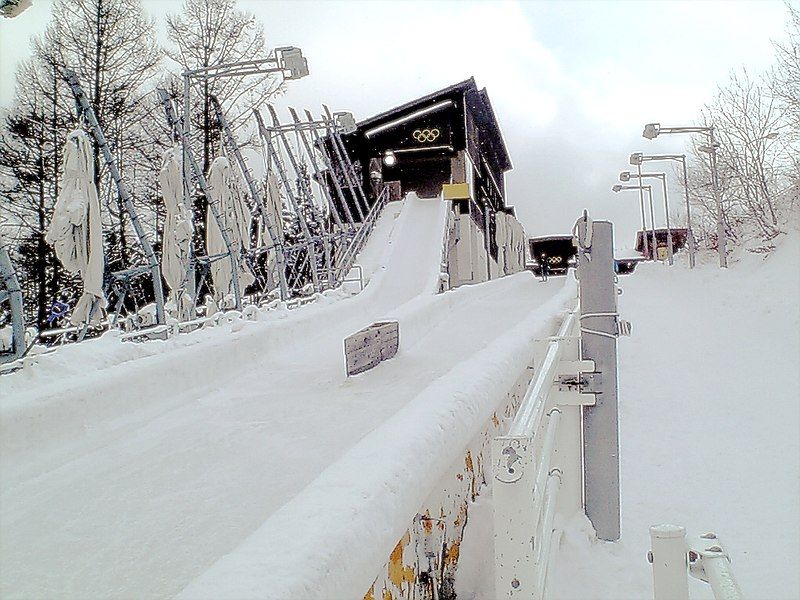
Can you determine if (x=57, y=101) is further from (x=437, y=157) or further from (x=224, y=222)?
(x=437, y=157)

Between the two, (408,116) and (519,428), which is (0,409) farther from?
(408,116)

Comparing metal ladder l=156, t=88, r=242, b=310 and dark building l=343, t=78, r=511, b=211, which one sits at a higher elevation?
dark building l=343, t=78, r=511, b=211

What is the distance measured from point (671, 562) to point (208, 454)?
2600mm

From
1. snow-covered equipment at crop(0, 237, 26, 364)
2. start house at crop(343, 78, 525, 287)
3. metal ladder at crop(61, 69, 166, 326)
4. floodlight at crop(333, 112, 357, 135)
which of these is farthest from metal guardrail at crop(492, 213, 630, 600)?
start house at crop(343, 78, 525, 287)

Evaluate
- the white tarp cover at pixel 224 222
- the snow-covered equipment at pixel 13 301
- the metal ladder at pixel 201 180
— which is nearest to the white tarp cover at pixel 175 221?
the metal ladder at pixel 201 180

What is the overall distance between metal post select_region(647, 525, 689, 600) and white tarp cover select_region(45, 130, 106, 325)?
7.12 metres

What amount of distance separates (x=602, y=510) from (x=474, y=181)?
2622cm

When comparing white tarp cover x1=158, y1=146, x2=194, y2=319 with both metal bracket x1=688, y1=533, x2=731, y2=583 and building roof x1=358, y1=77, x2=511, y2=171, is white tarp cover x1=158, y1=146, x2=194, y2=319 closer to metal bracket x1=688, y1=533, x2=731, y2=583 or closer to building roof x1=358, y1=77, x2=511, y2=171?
metal bracket x1=688, y1=533, x2=731, y2=583

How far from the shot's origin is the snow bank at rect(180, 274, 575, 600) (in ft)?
3.59

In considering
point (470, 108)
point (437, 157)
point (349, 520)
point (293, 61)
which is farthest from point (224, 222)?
point (470, 108)

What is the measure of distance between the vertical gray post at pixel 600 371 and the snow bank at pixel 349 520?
2048 millimetres

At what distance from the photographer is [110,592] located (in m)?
2.39

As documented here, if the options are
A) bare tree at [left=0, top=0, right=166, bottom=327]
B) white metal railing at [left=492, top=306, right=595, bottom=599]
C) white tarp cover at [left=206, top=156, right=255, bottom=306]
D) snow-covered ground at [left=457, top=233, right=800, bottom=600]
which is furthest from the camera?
bare tree at [left=0, top=0, right=166, bottom=327]

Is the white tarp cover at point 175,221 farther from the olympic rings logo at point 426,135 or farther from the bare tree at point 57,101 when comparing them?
the olympic rings logo at point 426,135
